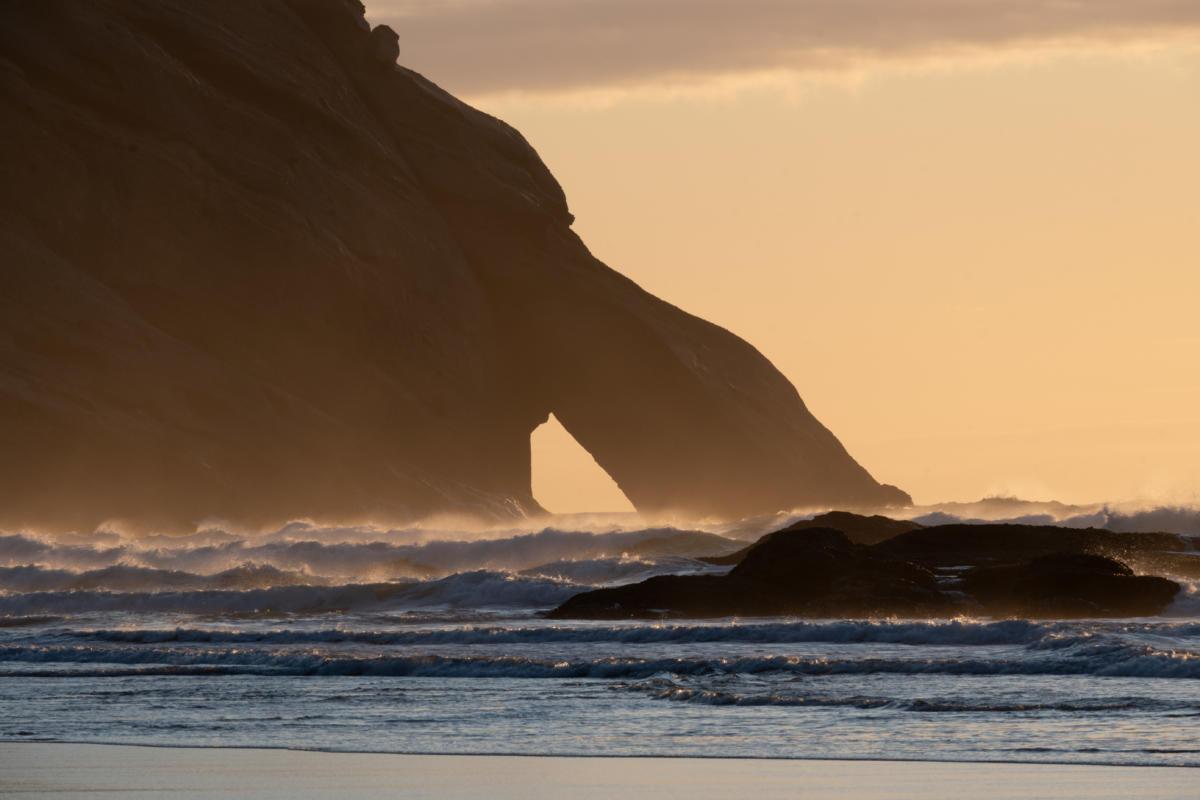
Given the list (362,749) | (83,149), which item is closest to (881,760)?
(362,749)

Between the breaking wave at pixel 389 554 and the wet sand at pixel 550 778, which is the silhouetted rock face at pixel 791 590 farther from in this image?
the wet sand at pixel 550 778

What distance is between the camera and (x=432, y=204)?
108m

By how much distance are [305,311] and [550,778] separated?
82234mm

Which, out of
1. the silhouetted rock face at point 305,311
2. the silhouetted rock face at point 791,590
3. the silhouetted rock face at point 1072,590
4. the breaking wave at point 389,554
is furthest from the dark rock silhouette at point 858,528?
the silhouetted rock face at point 305,311

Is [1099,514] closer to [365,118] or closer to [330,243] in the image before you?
[330,243]

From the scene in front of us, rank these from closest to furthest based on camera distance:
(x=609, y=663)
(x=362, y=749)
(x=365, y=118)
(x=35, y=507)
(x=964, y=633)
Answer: (x=362, y=749) < (x=609, y=663) < (x=964, y=633) < (x=35, y=507) < (x=365, y=118)

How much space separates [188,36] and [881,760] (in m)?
87.7

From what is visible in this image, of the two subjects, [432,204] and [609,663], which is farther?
[432,204]

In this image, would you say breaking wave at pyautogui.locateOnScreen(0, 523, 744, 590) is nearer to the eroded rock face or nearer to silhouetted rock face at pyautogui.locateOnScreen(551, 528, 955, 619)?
silhouetted rock face at pyautogui.locateOnScreen(551, 528, 955, 619)

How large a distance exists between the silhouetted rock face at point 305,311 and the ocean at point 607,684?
4740 cm

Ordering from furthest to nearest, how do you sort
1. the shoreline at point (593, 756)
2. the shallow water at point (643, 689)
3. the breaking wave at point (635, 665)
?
the breaking wave at point (635, 665), the shallow water at point (643, 689), the shoreline at point (593, 756)

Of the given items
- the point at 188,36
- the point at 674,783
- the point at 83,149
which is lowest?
the point at 674,783

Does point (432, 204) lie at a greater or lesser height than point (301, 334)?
greater

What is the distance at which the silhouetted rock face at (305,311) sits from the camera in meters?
86.1
